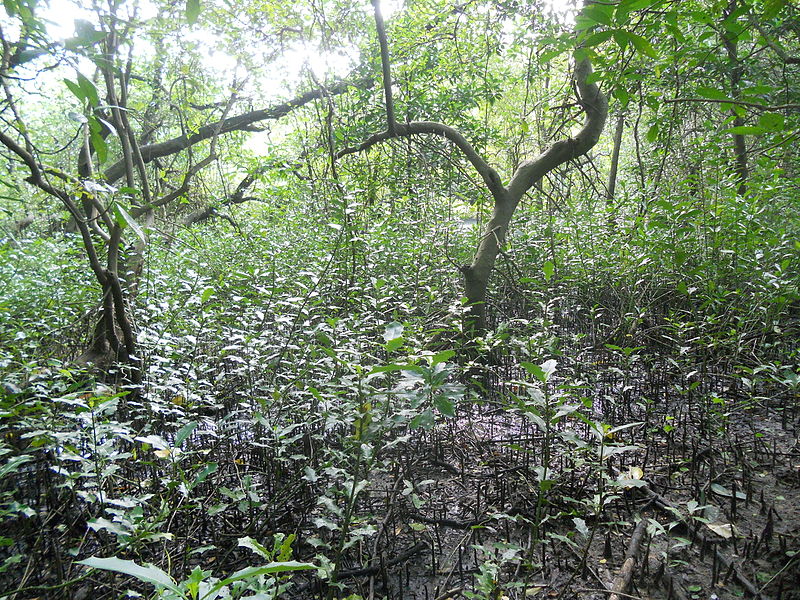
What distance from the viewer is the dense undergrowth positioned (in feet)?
5.86

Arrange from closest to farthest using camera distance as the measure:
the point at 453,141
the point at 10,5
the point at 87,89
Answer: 1. the point at 87,89
2. the point at 10,5
3. the point at 453,141

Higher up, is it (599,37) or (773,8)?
(773,8)

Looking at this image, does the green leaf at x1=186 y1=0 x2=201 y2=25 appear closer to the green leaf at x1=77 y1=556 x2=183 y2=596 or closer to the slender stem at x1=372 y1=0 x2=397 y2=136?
the green leaf at x1=77 y1=556 x2=183 y2=596

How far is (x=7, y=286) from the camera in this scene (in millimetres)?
4531

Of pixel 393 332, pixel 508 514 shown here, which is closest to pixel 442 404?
pixel 393 332

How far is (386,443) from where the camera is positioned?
2.16 meters

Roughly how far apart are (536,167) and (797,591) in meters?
3.86

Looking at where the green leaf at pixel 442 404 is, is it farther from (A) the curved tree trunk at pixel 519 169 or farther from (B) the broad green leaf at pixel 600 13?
(A) the curved tree trunk at pixel 519 169

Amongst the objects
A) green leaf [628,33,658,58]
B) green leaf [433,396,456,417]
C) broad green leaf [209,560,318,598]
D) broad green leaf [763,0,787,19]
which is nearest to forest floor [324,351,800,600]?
green leaf [433,396,456,417]

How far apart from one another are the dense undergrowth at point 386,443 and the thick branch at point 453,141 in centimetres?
60

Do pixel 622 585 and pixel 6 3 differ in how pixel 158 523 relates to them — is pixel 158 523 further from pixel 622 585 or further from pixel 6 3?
pixel 622 585

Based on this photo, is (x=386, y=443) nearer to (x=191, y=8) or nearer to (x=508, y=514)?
(x=508, y=514)

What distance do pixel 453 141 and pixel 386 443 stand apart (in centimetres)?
365

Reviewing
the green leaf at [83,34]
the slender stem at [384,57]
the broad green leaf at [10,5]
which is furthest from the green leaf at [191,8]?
the slender stem at [384,57]
